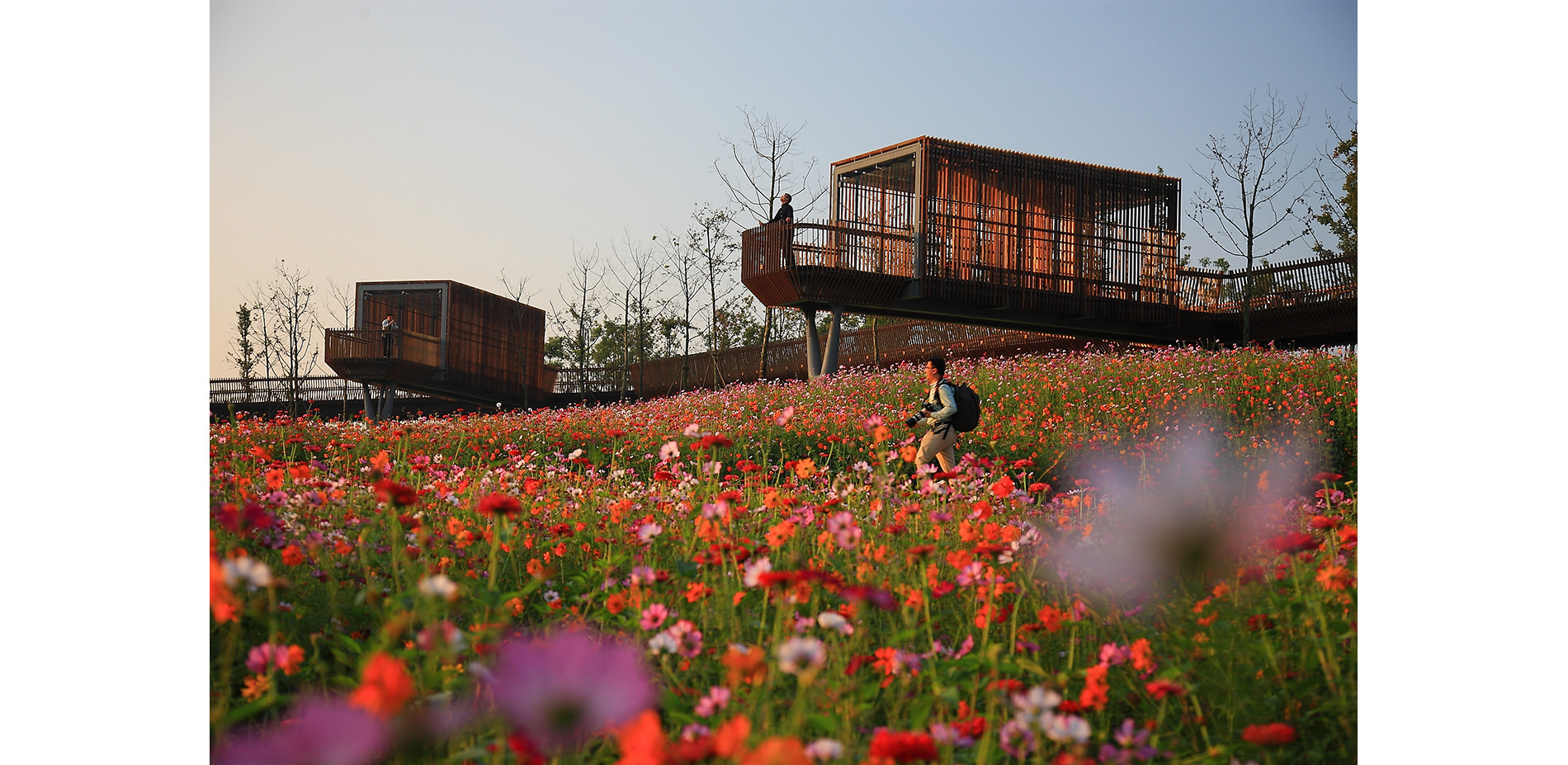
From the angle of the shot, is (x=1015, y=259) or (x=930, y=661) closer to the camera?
(x=930, y=661)

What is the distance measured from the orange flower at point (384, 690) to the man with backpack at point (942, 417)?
4.88 meters

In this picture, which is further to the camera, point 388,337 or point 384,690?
point 388,337

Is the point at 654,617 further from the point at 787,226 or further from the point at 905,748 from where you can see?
the point at 787,226

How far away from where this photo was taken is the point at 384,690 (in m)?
0.92

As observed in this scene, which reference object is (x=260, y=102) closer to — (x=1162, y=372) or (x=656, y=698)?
(x=656, y=698)

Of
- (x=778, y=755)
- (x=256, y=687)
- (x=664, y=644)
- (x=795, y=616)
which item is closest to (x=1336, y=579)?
(x=795, y=616)

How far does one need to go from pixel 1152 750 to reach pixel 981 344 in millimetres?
14412

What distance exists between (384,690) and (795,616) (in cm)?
160

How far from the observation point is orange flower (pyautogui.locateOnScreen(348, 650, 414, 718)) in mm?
902

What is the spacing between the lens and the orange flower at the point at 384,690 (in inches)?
35.5

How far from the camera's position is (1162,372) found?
29.8 feet

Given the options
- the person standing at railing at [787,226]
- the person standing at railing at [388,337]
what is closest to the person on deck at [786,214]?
the person standing at railing at [787,226]
